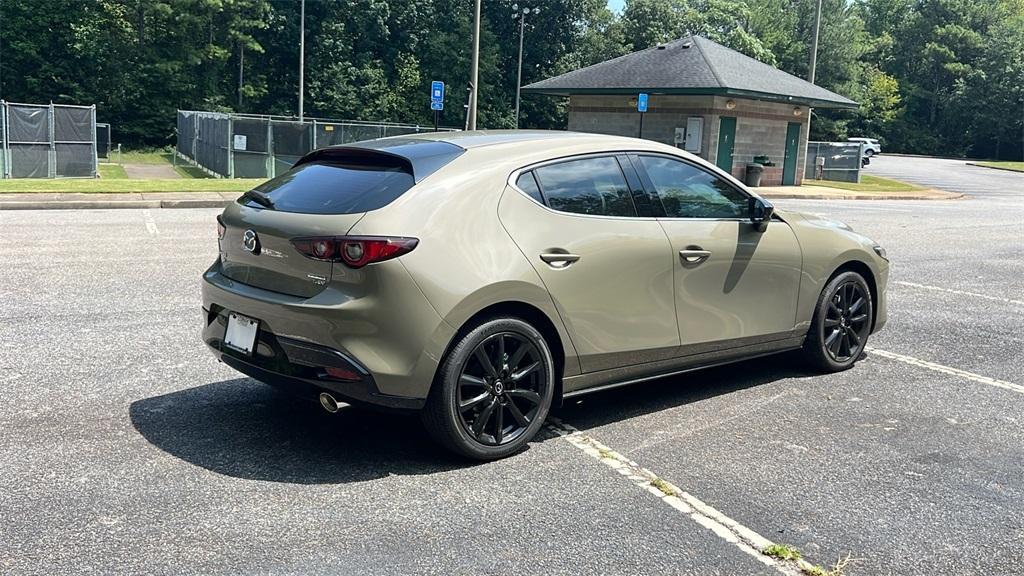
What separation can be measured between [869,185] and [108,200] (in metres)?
27.2

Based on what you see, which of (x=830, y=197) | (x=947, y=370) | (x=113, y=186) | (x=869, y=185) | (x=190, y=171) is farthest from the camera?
(x=869, y=185)

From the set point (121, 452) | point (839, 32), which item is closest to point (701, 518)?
point (121, 452)

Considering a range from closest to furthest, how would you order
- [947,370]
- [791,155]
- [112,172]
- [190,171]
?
[947,370], [112,172], [791,155], [190,171]

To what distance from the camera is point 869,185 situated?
111 ft

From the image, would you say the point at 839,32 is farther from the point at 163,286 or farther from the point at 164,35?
the point at 163,286

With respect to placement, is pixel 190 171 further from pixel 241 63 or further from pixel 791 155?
pixel 241 63

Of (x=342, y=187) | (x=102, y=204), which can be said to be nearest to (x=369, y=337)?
(x=342, y=187)

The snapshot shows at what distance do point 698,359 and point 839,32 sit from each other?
229 feet

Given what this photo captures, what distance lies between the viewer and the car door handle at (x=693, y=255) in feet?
16.4

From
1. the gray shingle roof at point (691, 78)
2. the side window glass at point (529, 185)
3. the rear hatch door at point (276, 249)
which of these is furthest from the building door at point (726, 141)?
the rear hatch door at point (276, 249)

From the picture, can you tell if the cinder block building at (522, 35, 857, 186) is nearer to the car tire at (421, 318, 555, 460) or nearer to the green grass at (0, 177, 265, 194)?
the green grass at (0, 177, 265, 194)

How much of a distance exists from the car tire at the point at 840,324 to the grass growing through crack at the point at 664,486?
7.65 ft

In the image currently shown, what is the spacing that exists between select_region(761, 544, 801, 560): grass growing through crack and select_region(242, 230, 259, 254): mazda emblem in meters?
2.67

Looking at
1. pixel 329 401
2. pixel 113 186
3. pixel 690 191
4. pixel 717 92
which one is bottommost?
pixel 113 186
